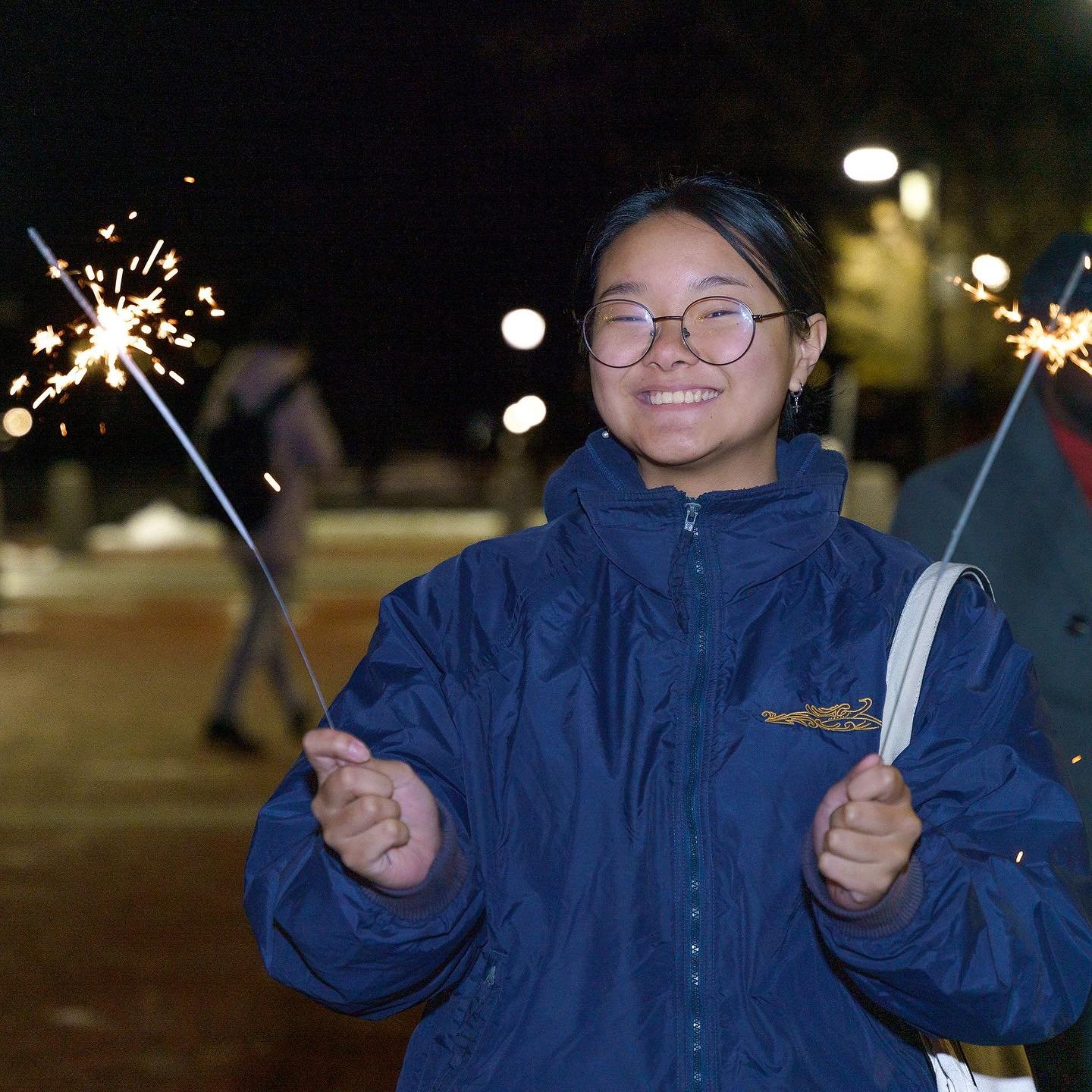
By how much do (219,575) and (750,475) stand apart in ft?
50.9

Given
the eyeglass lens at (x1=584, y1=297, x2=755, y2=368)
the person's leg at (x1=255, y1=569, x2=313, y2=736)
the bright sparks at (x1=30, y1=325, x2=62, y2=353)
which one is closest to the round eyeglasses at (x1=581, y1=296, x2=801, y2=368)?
the eyeglass lens at (x1=584, y1=297, x2=755, y2=368)

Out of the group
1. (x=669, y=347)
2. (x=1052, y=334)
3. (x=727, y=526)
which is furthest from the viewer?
(x=1052, y=334)

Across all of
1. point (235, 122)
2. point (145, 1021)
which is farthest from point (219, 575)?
point (145, 1021)

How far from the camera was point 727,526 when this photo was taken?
2227 millimetres

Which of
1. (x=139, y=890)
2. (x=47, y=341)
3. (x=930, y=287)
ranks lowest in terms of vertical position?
(x=139, y=890)

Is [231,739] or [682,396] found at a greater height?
[682,396]

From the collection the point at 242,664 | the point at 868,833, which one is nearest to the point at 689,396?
the point at 868,833

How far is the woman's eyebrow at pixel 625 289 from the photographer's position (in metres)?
2.37

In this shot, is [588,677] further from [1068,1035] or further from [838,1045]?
[1068,1035]

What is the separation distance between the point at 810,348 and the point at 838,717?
762mm

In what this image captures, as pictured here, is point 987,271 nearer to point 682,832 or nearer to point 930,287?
point 682,832

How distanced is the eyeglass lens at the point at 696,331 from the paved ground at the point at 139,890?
313cm

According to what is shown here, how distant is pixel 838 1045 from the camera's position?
2.00 meters

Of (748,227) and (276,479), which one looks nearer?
(748,227)
